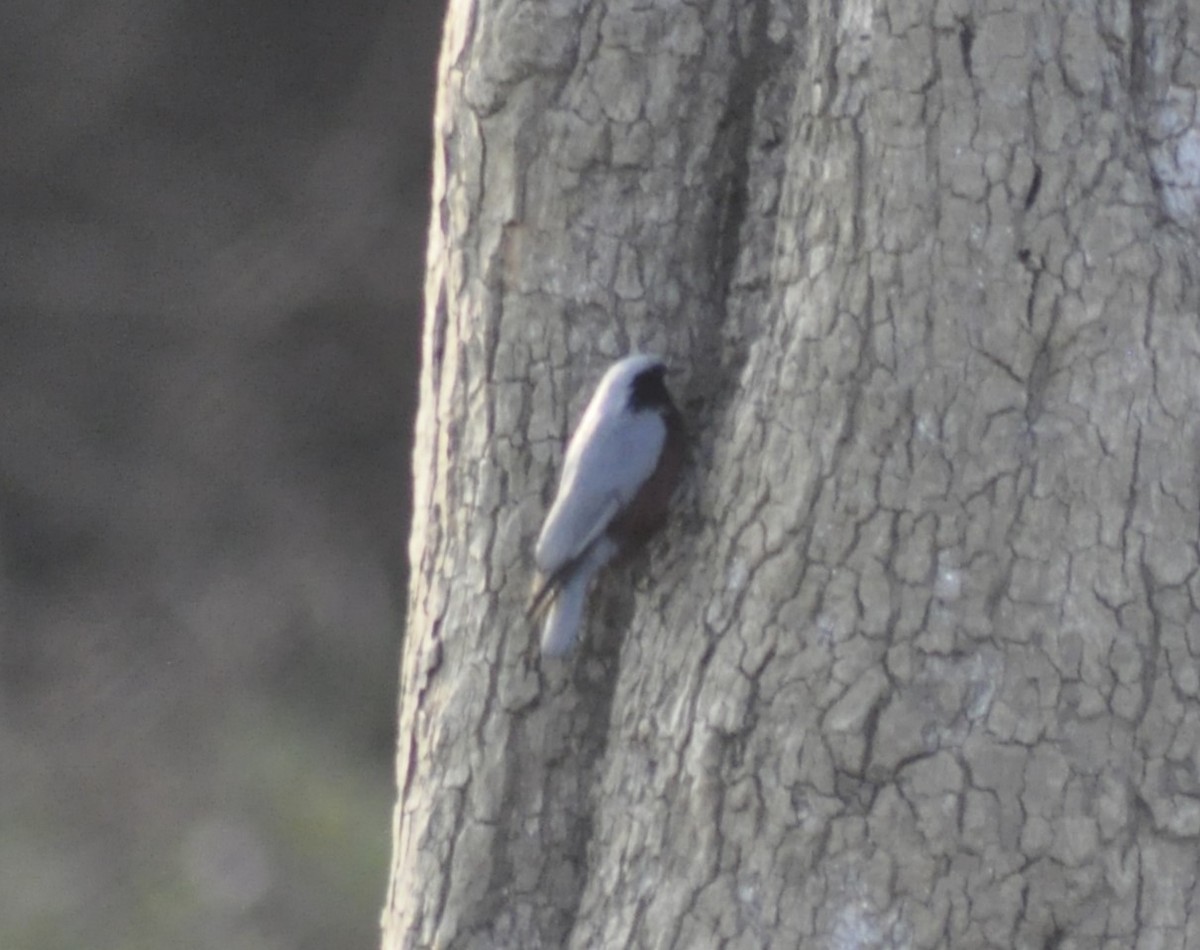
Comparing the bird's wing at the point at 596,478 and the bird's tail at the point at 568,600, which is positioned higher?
the bird's wing at the point at 596,478

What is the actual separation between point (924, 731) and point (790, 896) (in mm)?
268

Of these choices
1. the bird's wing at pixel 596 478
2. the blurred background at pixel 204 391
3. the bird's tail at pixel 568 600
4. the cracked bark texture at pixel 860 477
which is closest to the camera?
the cracked bark texture at pixel 860 477

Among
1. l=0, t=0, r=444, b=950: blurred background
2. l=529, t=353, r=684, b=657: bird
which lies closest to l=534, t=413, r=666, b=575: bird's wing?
l=529, t=353, r=684, b=657: bird

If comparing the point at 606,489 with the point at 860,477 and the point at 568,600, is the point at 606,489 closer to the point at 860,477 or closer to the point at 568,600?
the point at 568,600

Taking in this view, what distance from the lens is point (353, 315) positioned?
800 centimetres

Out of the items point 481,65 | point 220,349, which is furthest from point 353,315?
point 481,65

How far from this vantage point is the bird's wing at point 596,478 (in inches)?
98.1

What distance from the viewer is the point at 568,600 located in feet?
8.59

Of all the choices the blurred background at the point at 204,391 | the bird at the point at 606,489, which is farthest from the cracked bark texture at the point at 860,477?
the blurred background at the point at 204,391

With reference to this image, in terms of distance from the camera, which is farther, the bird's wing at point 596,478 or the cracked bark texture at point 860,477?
the bird's wing at point 596,478

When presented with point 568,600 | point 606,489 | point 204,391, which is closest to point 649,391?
point 606,489

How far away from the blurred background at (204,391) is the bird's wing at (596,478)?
16.2ft

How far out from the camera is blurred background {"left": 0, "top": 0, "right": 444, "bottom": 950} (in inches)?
306

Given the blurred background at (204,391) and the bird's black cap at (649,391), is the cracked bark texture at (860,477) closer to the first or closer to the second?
the bird's black cap at (649,391)
